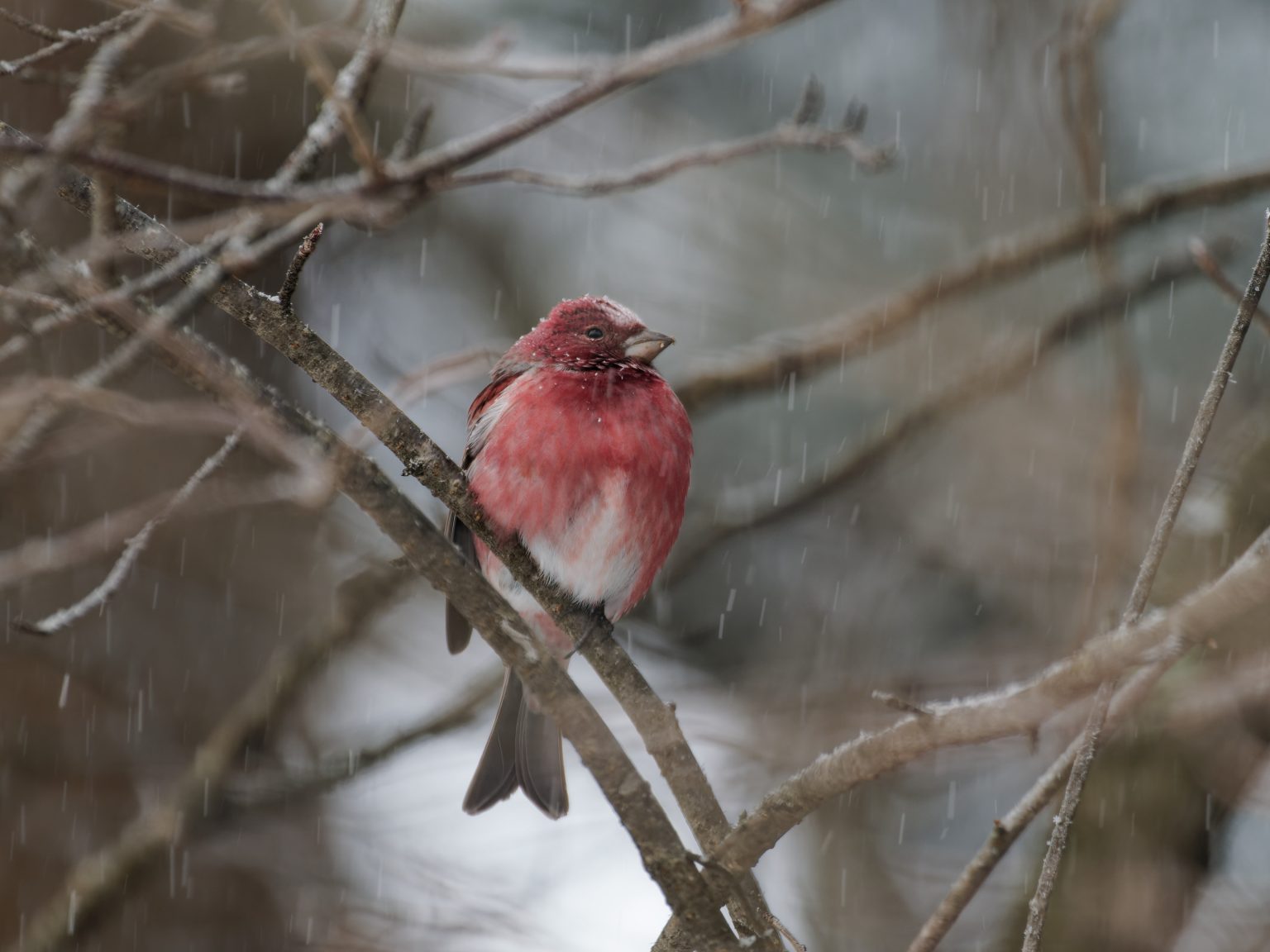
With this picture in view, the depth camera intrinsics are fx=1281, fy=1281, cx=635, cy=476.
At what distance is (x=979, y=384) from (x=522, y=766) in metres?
2.39

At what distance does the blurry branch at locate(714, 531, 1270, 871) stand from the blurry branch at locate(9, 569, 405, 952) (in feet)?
10.1

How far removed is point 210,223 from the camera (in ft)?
8.80

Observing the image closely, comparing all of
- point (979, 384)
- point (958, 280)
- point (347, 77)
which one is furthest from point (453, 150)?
point (979, 384)

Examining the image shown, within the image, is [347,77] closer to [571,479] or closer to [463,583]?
[463,583]

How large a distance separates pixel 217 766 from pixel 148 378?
234cm

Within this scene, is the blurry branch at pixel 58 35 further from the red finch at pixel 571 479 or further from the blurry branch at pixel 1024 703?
the blurry branch at pixel 1024 703

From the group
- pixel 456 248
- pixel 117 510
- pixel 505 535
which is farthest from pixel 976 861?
pixel 456 248

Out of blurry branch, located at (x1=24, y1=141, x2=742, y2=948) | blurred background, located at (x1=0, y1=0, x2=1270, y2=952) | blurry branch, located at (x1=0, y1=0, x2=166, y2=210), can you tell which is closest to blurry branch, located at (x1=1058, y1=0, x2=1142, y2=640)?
blurred background, located at (x1=0, y1=0, x2=1270, y2=952)

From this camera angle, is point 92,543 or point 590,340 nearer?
A: point 92,543

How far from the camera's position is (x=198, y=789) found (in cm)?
521

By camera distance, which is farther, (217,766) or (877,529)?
(877,529)

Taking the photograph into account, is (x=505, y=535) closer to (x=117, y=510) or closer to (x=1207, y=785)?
(x=1207, y=785)

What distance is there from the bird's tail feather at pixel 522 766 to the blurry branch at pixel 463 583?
1697mm

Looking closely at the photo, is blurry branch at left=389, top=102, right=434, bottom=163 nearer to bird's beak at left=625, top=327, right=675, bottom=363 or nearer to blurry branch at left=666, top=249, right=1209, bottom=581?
bird's beak at left=625, top=327, right=675, bottom=363
